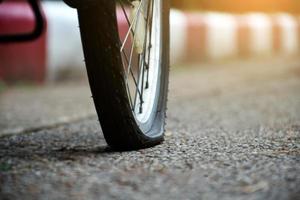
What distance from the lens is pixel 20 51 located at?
5.25 m

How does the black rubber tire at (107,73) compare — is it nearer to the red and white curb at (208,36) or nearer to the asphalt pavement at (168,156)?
the asphalt pavement at (168,156)

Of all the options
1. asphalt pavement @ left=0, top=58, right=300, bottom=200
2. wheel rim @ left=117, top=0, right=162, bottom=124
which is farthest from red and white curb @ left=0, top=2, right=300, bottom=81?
wheel rim @ left=117, top=0, right=162, bottom=124

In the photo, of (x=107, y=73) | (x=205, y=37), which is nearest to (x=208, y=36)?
(x=205, y=37)

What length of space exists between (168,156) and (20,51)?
11.7 ft

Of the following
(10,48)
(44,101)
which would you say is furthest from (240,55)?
(44,101)

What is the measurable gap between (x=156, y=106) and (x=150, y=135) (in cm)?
23

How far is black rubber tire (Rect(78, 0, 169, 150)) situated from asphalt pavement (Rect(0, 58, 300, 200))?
7 cm

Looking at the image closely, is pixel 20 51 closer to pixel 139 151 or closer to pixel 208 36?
pixel 139 151

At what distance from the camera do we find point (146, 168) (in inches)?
69.3

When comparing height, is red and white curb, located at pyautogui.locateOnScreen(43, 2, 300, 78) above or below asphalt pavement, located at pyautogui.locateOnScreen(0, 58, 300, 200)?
below

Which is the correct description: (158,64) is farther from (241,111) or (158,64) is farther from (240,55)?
(240,55)

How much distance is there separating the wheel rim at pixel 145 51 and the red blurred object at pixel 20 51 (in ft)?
9.46

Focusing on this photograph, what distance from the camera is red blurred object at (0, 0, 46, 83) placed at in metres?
5.07

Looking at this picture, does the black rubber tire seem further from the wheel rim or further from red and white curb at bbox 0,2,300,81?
red and white curb at bbox 0,2,300,81
